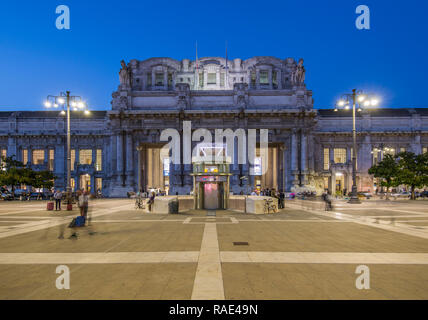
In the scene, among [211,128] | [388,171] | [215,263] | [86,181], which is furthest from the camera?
[86,181]

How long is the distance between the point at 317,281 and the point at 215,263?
2.64m

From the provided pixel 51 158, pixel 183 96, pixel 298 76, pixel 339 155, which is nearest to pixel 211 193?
pixel 183 96

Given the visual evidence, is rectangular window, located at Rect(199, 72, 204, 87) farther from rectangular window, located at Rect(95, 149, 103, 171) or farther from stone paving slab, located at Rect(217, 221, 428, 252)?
stone paving slab, located at Rect(217, 221, 428, 252)

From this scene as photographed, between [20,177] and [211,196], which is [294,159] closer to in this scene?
[211,196]

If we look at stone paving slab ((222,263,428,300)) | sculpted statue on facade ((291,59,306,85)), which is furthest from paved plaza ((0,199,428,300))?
sculpted statue on facade ((291,59,306,85))

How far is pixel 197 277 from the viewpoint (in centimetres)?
647

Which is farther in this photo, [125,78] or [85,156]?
[85,156]

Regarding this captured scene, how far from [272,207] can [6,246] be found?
16155mm

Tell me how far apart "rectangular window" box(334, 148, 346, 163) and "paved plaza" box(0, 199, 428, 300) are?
45.5m

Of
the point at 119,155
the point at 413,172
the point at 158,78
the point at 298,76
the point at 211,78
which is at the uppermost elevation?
the point at 158,78

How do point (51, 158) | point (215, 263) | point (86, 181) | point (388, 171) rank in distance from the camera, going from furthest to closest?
1. point (51, 158)
2. point (86, 181)
3. point (388, 171)
4. point (215, 263)

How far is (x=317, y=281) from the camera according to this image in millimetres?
6242

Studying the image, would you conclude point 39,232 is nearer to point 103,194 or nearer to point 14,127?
point 103,194
